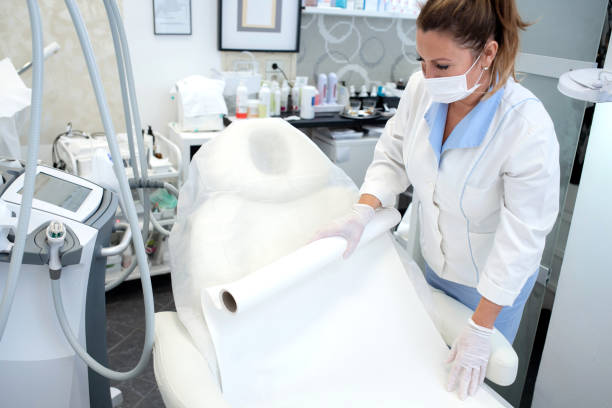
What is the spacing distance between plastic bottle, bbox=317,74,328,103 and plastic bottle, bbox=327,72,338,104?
0.09 feet

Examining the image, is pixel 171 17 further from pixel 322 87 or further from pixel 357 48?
pixel 357 48

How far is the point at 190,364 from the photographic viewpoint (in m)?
1.04

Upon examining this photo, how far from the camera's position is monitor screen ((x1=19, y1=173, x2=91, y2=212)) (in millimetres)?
1184

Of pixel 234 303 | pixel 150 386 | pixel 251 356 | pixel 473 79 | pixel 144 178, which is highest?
pixel 473 79

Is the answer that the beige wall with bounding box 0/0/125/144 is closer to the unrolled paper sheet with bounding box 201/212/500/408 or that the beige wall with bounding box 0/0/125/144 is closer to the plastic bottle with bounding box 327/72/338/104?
the plastic bottle with bounding box 327/72/338/104

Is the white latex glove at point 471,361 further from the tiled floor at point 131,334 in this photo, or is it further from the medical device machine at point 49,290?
the tiled floor at point 131,334

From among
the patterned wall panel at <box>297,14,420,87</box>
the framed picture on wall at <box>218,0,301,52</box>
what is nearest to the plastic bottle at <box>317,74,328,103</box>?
the patterned wall panel at <box>297,14,420,87</box>

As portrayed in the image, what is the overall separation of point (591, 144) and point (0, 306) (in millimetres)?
1537

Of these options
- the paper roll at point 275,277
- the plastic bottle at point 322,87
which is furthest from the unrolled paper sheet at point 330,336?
the plastic bottle at point 322,87

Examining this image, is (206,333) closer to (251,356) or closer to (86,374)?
(251,356)

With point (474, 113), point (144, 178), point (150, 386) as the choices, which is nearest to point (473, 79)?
point (474, 113)

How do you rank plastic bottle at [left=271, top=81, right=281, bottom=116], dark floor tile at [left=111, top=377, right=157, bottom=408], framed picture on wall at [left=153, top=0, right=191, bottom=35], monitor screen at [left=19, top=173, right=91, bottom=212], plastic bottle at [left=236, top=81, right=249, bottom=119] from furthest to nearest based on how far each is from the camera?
plastic bottle at [left=271, top=81, right=281, bottom=116]
plastic bottle at [left=236, top=81, right=249, bottom=119]
framed picture on wall at [left=153, top=0, right=191, bottom=35]
dark floor tile at [left=111, top=377, right=157, bottom=408]
monitor screen at [left=19, top=173, right=91, bottom=212]

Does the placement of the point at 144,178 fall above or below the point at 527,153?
below

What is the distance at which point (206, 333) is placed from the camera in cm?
111
